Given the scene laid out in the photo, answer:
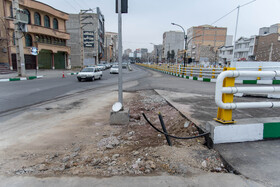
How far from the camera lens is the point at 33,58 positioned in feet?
115

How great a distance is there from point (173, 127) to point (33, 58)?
1479 inches

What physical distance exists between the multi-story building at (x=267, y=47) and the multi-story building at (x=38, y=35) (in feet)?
202

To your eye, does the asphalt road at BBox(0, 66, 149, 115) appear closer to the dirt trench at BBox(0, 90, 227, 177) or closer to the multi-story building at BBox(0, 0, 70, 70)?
the dirt trench at BBox(0, 90, 227, 177)

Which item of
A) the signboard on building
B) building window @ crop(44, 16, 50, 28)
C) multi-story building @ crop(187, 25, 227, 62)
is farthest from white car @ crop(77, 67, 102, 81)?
multi-story building @ crop(187, 25, 227, 62)

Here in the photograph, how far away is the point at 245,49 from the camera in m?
72.2

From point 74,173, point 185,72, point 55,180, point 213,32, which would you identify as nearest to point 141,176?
point 74,173

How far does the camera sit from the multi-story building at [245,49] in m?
68.2

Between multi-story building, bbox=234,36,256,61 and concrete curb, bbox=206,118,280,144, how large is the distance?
249ft

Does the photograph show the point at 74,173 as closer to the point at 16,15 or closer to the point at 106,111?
the point at 106,111

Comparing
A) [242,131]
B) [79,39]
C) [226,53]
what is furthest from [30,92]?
[226,53]

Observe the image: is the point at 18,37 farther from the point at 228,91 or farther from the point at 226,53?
the point at 226,53

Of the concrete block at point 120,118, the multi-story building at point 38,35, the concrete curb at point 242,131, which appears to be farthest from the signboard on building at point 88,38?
the concrete curb at point 242,131

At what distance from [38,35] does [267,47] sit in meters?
68.9

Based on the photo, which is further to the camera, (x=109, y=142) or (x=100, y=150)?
(x=109, y=142)
